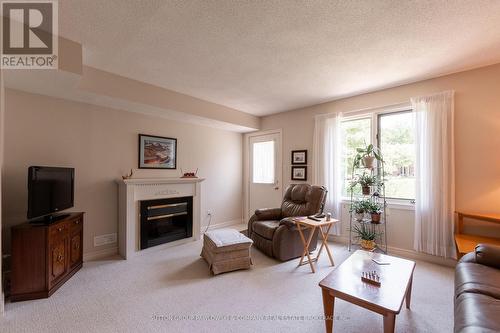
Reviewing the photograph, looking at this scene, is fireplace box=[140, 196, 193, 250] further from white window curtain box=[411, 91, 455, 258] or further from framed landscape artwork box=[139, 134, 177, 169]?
white window curtain box=[411, 91, 455, 258]

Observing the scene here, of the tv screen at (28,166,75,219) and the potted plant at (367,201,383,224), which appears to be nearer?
the tv screen at (28,166,75,219)

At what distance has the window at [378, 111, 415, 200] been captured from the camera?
3402 millimetres

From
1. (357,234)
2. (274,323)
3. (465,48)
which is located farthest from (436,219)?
(274,323)

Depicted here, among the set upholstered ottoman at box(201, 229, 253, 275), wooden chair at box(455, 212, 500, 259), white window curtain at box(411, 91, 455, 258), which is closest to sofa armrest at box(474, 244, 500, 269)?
wooden chair at box(455, 212, 500, 259)

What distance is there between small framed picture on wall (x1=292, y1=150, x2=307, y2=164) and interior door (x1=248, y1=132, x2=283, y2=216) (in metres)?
0.35

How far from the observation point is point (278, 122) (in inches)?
195

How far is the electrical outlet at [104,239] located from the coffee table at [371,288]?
319 cm

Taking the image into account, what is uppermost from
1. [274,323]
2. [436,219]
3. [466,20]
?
[466,20]

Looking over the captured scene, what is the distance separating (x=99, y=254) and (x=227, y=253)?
6.64 ft

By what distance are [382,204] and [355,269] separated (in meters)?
1.96

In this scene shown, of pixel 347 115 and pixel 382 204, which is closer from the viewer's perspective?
pixel 382 204

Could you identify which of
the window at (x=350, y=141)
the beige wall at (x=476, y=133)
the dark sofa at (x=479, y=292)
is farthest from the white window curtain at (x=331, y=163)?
the dark sofa at (x=479, y=292)

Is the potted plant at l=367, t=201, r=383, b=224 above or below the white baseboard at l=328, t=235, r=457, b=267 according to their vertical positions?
above

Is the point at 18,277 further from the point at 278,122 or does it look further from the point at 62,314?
the point at 278,122
